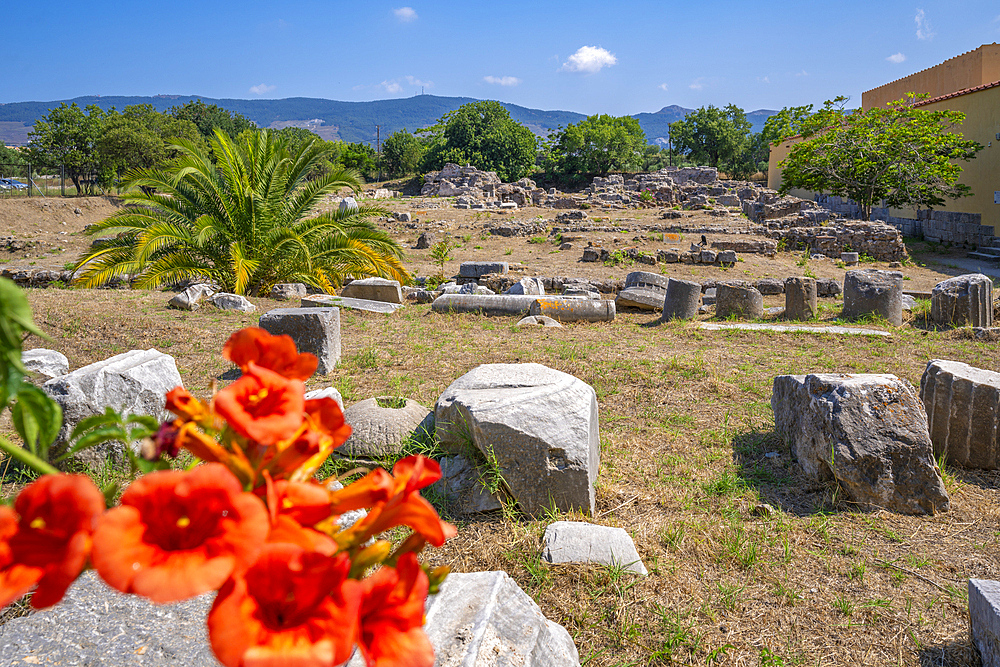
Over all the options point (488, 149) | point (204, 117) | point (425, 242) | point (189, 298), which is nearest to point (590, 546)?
point (189, 298)

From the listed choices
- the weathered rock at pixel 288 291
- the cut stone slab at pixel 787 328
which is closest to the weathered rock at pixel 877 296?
the cut stone slab at pixel 787 328

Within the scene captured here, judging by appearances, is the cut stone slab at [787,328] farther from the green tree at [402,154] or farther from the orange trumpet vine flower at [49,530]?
the green tree at [402,154]

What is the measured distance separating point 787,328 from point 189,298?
27.5 ft

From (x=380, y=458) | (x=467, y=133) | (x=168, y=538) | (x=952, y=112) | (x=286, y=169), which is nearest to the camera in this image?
(x=168, y=538)

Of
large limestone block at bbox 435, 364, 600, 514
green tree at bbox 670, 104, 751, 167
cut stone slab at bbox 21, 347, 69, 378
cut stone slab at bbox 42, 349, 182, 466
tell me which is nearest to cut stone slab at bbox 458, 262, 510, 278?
cut stone slab at bbox 21, 347, 69, 378

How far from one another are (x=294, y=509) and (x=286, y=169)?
11440 millimetres

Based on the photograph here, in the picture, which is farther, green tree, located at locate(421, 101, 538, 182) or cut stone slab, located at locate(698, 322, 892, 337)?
green tree, located at locate(421, 101, 538, 182)

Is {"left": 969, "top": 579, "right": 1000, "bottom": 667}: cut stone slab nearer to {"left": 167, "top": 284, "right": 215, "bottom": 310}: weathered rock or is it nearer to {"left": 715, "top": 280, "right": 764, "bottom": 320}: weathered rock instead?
{"left": 715, "top": 280, "right": 764, "bottom": 320}: weathered rock

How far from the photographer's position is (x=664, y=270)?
14516mm

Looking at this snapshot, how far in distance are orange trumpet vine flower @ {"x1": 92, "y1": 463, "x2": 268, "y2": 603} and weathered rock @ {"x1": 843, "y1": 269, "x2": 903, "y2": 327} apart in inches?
398

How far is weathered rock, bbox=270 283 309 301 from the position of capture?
399 inches

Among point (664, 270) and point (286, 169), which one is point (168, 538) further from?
point (664, 270)

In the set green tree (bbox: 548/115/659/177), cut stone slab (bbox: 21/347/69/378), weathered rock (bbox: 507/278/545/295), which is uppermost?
green tree (bbox: 548/115/659/177)

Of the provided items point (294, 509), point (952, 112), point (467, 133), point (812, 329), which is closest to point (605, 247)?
point (812, 329)
